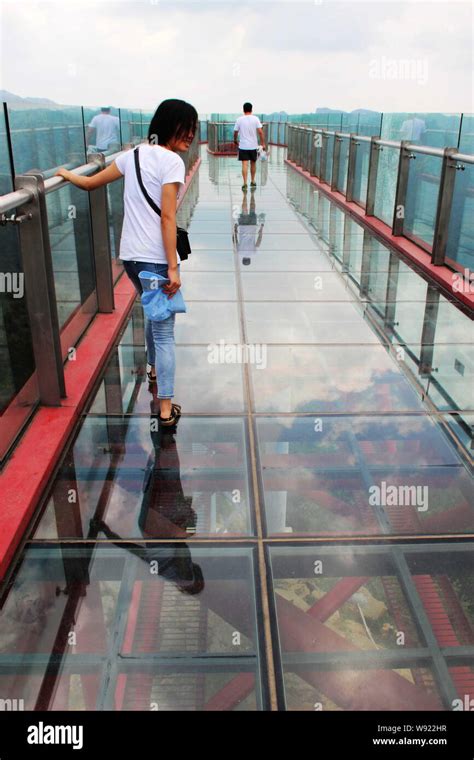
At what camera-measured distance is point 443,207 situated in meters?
A: 7.31

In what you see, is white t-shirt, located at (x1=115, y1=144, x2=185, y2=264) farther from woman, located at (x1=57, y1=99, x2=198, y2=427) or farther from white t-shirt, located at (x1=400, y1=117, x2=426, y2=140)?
white t-shirt, located at (x1=400, y1=117, x2=426, y2=140)

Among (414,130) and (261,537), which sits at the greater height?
(414,130)

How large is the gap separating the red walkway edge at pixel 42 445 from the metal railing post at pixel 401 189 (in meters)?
5.18

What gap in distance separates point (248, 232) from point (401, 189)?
222 centimetres

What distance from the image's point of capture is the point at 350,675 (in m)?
2.21

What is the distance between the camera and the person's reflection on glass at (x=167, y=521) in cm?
266

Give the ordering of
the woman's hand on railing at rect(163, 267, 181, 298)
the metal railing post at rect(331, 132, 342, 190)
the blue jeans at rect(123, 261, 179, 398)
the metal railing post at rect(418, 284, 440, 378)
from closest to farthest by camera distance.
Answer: the woman's hand on railing at rect(163, 267, 181, 298)
the blue jeans at rect(123, 261, 179, 398)
the metal railing post at rect(418, 284, 440, 378)
the metal railing post at rect(331, 132, 342, 190)

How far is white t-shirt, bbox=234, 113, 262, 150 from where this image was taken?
13.2 meters

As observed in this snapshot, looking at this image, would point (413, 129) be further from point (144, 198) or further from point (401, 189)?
point (144, 198)

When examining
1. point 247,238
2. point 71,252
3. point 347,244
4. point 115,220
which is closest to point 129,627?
point 71,252

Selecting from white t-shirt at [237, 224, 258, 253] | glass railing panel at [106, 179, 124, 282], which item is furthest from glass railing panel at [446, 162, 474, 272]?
glass railing panel at [106, 179, 124, 282]

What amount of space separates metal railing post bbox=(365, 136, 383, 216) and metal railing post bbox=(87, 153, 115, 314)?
19.7 ft

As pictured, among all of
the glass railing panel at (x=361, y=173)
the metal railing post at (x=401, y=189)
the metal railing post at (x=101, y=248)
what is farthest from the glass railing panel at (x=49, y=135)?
the glass railing panel at (x=361, y=173)

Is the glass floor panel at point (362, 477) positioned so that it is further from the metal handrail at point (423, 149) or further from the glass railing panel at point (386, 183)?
the glass railing panel at point (386, 183)
